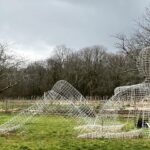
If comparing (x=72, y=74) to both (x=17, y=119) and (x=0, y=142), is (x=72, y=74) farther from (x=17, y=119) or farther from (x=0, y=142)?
(x=0, y=142)

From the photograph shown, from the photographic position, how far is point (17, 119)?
63.9ft

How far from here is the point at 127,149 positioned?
12.3 m

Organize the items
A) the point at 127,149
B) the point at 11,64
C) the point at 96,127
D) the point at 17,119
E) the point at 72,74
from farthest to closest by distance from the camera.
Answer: the point at 72,74 → the point at 11,64 → the point at 17,119 → the point at 96,127 → the point at 127,149

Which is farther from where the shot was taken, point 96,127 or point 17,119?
point 17,119

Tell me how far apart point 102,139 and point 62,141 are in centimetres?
139

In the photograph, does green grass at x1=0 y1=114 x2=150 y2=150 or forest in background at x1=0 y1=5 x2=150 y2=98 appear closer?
green grass at x1=0 y1=114 x2=150 y2=150

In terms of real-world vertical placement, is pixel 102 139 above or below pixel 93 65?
below

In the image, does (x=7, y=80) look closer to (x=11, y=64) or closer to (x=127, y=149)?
(x=11, y=64)

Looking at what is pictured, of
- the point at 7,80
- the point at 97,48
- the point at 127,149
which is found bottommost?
the point at 127,149

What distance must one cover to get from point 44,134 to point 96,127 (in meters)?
1.87

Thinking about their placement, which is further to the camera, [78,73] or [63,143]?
[78,73]

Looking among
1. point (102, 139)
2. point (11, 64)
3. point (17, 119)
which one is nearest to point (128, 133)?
point (102, 139)

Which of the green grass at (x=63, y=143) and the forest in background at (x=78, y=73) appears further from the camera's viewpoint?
the forest in background at (x=78, y=73)

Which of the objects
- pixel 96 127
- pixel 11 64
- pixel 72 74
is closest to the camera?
pixel 96 127
